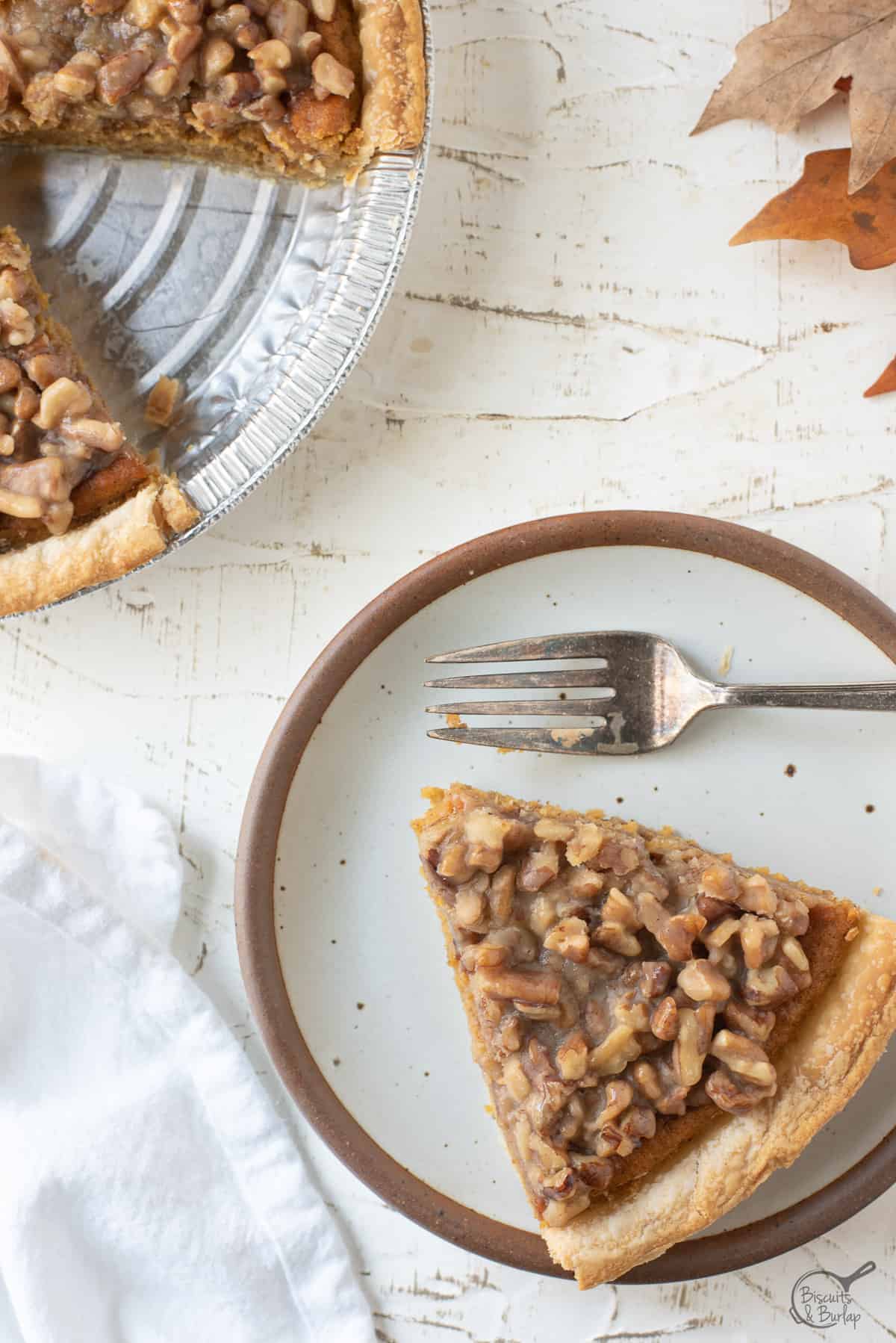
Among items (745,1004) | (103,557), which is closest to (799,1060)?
(745,1004)

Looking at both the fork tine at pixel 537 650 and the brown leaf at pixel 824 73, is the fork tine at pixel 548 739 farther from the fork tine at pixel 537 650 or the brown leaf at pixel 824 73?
the brown leaf at pixel 824 73

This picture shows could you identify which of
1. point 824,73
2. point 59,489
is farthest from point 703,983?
point 824,73

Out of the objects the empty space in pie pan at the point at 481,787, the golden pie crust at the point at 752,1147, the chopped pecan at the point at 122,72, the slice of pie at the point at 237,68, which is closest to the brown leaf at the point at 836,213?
the empty space in pie pan at the point at 481,787

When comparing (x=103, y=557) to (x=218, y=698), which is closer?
(x=103, y=557)

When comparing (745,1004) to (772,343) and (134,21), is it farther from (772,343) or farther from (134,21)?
(134,21)

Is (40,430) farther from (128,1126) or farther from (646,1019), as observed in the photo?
(646,1019)
